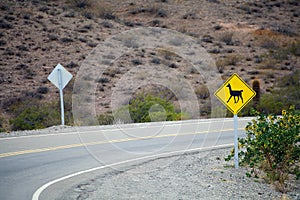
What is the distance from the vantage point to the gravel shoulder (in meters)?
7.93

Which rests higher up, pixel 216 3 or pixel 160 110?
pixel 216 3

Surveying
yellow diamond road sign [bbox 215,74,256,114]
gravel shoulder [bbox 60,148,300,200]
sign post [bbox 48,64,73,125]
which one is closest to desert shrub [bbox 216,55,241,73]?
sign post [bbox 48,64,73,125]

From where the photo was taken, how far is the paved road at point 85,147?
362 inches

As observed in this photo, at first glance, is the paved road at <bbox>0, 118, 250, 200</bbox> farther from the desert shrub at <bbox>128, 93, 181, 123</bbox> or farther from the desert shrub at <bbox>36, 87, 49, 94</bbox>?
the desert shrub at <bbox>36, 87, 49, 94</bbox>

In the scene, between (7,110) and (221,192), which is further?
(7,110)

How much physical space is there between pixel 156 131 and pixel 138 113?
564 cm

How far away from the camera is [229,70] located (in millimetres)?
38719

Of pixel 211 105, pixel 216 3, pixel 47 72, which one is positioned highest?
pixel 216 3

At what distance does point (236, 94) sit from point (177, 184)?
2.46m

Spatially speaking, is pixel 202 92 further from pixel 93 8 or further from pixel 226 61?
pixel 93 8

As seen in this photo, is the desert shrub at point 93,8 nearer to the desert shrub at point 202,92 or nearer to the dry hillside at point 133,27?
the dry hillside at point 133,27

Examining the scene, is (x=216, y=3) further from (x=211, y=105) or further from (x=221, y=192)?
(x=221, y=192)

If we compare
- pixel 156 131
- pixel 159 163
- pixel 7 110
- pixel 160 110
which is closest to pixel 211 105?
pixel 160 110

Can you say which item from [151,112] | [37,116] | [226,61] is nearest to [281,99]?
[151,112]
